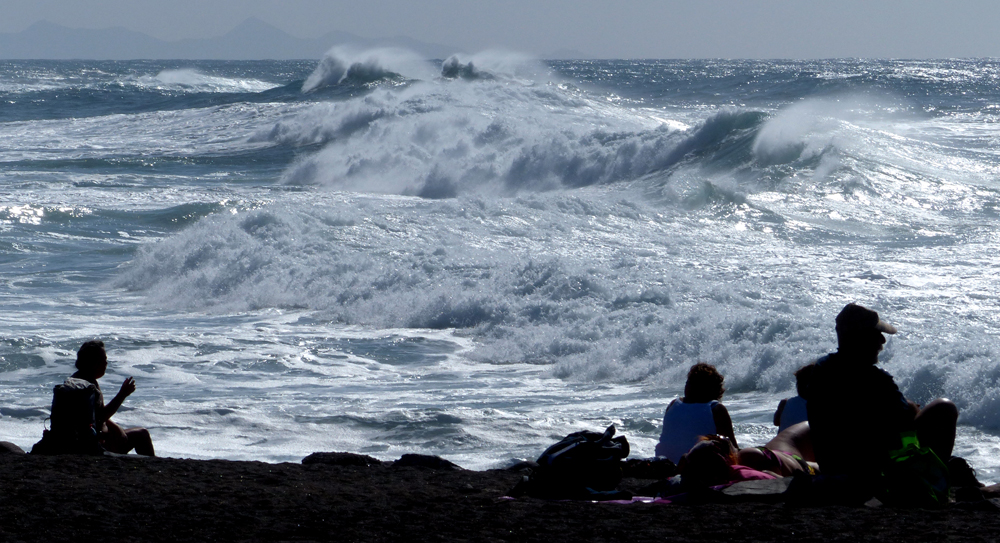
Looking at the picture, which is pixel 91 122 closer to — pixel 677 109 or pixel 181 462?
pixel 677 109

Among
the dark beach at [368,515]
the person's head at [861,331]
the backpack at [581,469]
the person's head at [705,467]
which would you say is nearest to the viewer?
the dark beach at [368,515]

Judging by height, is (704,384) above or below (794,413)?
above

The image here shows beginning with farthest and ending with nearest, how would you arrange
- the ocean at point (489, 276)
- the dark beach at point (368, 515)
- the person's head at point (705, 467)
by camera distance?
the ocean at point (489, 276) → the person's head at point (705, 467) → the dark beach at point (368, 515)

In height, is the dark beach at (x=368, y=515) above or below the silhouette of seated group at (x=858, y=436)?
below

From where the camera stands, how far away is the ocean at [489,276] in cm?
779

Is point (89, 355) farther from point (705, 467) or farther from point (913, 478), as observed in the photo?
point (913, 478)

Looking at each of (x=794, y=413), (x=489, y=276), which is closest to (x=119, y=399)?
(x=794, y=413)

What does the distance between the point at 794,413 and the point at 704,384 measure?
0.50 meters

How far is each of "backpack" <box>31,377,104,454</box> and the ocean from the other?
4.42 feet

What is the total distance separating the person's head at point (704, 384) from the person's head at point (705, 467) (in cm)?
66

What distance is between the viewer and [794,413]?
524cm

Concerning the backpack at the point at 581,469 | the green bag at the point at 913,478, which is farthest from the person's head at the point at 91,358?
the green bag at the point at 913,478

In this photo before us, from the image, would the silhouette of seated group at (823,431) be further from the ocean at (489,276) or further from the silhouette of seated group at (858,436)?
the ocean at (489,276)

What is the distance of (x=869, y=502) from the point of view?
13.7ft
